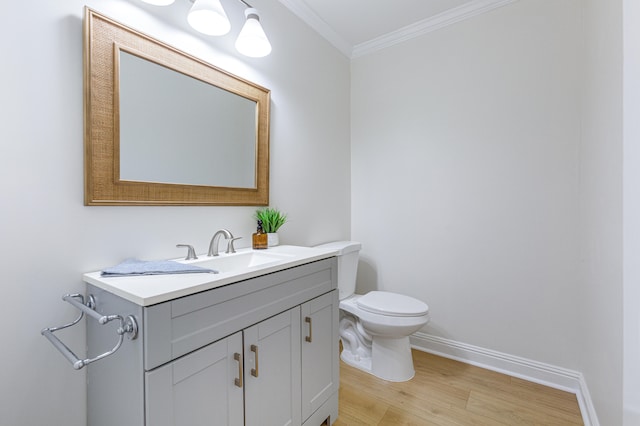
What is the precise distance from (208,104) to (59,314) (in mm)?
1082

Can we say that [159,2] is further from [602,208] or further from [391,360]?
[391,360]

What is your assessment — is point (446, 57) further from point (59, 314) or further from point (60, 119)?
point (59, 314)

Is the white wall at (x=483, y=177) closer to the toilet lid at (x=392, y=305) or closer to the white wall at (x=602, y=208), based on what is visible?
the white wall at (x=602, y=208)

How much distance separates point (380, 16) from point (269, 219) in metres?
1.72

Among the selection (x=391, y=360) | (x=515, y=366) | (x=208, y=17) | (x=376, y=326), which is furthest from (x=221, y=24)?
(x=515, y=366)

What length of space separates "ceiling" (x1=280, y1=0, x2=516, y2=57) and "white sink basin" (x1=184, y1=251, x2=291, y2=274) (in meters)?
1.65

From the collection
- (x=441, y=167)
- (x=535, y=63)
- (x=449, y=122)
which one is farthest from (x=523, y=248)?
(x=535, y=63)

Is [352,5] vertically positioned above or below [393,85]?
above

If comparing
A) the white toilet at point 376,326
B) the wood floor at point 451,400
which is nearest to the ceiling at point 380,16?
the white toilet at point 376,326

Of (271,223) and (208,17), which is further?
(271,223)

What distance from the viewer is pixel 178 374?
851 millimetres

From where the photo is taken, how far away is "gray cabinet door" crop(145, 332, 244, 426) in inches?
31.6

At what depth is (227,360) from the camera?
0.98m

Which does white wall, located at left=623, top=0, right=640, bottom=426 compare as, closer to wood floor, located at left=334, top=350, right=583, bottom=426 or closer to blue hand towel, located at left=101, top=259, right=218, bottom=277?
wood floor, located at left=334, top=350, right=583, bottom=426
